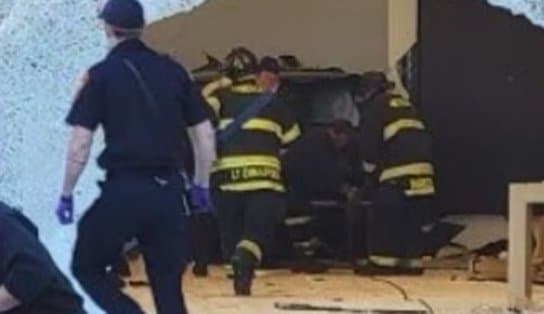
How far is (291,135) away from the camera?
42.9 ft

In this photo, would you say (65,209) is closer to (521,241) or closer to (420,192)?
(521,241)

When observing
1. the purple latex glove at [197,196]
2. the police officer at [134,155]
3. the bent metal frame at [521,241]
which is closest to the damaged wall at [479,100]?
the bent metal frame at [521,241]

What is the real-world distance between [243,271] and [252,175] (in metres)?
0.72

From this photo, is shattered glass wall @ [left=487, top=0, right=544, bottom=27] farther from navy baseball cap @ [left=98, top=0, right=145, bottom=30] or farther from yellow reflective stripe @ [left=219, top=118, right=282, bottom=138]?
yellow reflective stripe @ [left=219, top=118, right=282, bottom=138]

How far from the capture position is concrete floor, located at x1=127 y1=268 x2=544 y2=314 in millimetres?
11430

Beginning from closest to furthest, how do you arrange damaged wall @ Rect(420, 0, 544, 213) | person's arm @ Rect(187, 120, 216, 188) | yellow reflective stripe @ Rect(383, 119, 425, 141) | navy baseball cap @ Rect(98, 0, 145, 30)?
1. navy baseball cap @ Rect(98, 0, 145, 30)
2. person's arm @ Rect(187, 120, 216, 188)
3. yellow reflective stripe @ Rect(383, 119, 425, 141)
4. damaged wall @ Rect(420, 0, 544, 213)

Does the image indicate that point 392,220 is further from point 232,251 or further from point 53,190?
point 53,190

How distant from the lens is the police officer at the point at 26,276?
548cm

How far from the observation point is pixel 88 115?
825 cm

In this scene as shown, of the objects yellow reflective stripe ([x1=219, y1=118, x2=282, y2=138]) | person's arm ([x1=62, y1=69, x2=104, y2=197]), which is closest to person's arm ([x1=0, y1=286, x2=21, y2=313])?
person's arm ([x1=62, y1=69, x2=104, y2=197])

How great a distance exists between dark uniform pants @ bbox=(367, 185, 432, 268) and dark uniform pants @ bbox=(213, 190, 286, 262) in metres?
0.79

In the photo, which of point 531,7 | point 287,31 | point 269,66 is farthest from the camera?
point 287,31

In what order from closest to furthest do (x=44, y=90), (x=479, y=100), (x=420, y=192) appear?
1. (x=44, y=90)
2. (x=420, y=192)
3. (x=479, y=100)

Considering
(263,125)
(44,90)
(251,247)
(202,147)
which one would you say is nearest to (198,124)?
(202,147)
